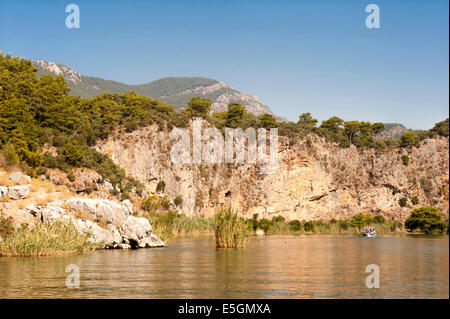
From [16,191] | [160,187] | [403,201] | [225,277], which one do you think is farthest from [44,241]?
[403,201]

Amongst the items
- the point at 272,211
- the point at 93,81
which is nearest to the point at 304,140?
the point at 272,211

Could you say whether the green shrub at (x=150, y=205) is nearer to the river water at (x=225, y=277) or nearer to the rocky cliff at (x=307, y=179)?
the rocky cliff at (x=307, y=179)

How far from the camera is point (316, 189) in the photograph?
81.6m

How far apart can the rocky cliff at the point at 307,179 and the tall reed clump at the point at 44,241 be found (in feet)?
138

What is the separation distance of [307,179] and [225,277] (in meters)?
65.8

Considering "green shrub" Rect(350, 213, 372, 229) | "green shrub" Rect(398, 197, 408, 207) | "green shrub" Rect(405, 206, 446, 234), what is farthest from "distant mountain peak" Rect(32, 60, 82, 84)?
"green shrub" Rect(405, 206, 446, 234)

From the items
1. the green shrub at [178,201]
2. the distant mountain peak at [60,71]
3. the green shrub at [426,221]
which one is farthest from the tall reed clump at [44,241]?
the distant mountain peak at [60,71]

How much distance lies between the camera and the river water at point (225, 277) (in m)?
14.0

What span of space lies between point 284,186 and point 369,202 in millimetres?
15717

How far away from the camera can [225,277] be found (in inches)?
681

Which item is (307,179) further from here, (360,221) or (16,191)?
(16,191)
